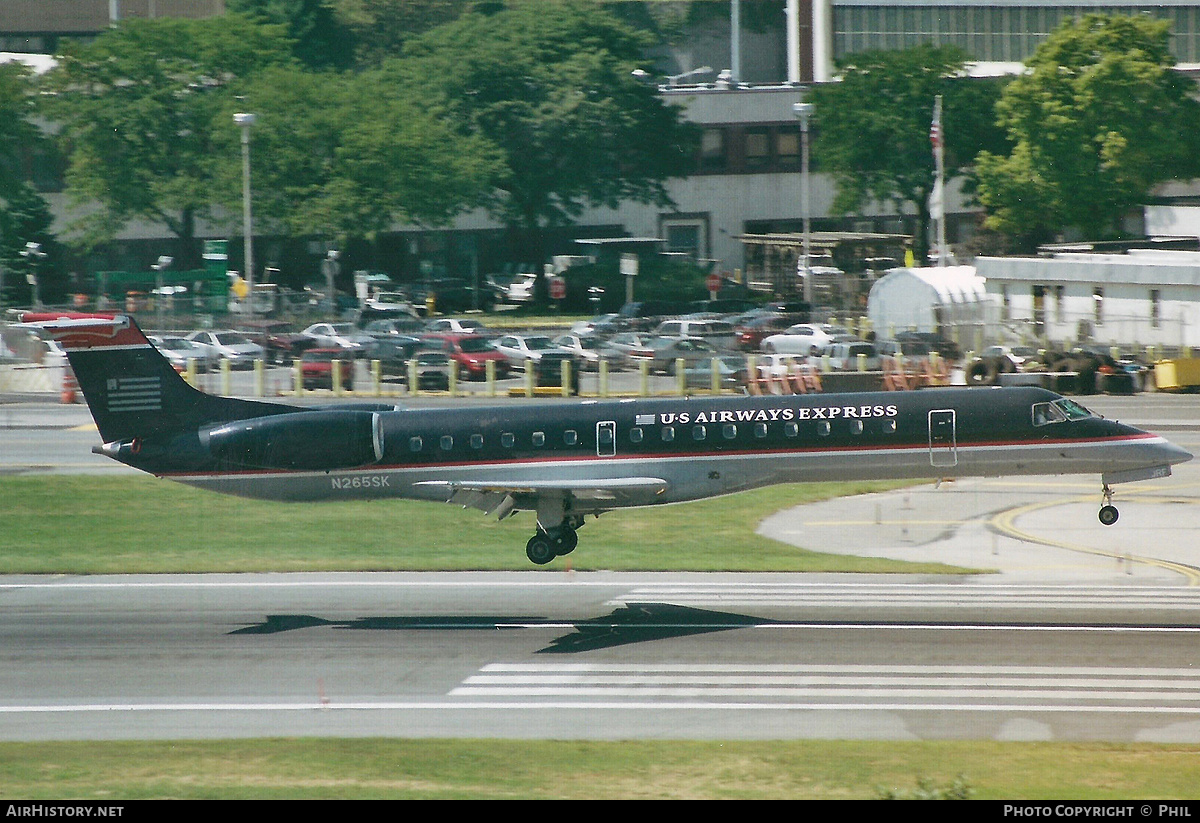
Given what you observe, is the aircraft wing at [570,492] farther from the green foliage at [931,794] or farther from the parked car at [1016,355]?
the parked car at [1016,355]

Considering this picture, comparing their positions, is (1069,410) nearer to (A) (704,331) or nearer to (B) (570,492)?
(B) (570,492)

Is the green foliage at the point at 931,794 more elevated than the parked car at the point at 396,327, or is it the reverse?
the parked car at the point at 396,327

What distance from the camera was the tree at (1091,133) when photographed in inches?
3733

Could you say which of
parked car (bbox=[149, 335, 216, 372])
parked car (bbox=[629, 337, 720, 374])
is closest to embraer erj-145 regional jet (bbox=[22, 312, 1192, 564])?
parked car (bbox=[629, 337, 720, 374])

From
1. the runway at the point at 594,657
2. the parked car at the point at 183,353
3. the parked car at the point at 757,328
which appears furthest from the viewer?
the parked car at the point at 757,328

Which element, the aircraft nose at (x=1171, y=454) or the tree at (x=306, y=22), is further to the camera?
the tree at (x=306, y=22)

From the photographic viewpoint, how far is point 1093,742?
22.5 meters

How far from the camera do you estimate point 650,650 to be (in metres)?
28.9

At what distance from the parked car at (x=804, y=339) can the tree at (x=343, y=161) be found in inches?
1343

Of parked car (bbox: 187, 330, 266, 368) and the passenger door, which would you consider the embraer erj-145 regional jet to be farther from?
parked car (bbox: 187, 330, 266, 368)

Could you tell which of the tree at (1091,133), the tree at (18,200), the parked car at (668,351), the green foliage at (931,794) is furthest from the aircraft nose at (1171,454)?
the tree at (18,200)

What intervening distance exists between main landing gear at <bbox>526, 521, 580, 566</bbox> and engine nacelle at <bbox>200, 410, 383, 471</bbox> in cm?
420

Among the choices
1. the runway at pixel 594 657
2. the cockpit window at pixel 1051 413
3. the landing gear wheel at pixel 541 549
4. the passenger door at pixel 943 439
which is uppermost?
the cockpit window at pixel 1051 413

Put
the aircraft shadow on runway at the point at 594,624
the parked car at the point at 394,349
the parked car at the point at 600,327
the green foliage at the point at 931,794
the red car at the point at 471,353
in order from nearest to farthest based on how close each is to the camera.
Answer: the green foliage at the point at 931,794
the aircraft shadow on runway at the point at 594,624
the red car at the point at 471,353
the parked car at the point at 394,349
the parked car at the point at 600,327
